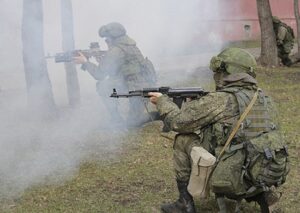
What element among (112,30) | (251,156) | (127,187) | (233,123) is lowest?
(127,187)

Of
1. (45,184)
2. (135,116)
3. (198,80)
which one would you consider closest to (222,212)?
(45,184)

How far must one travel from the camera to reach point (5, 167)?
621 centimetres

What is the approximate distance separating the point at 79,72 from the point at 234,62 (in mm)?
7662

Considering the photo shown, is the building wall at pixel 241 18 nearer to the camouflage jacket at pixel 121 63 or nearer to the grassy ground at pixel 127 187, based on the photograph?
the camouflage jacket at pixel 121 63

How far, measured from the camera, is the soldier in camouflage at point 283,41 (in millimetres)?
15664

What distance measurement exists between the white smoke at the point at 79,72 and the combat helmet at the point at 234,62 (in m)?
2.27

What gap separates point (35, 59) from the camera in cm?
830

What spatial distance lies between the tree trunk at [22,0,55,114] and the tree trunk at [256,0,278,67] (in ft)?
27.2

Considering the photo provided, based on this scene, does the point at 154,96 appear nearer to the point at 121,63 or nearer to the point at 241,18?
the point at 121,63

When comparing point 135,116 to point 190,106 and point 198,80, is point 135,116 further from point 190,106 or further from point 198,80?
point 198,80

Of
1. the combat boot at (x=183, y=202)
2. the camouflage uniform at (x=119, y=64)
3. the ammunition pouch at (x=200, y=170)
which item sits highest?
the camouflage uniform at (x=119, y=64)

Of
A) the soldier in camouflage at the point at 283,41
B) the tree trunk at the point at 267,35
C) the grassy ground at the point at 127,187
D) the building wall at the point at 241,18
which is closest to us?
the grassy ground at the point at 127,187

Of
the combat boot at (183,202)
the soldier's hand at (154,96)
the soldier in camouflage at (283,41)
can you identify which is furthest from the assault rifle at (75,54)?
the soldier in camouflage at (283,41)

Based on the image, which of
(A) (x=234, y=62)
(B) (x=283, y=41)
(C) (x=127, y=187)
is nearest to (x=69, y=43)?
(C) (x=127, y=187)
